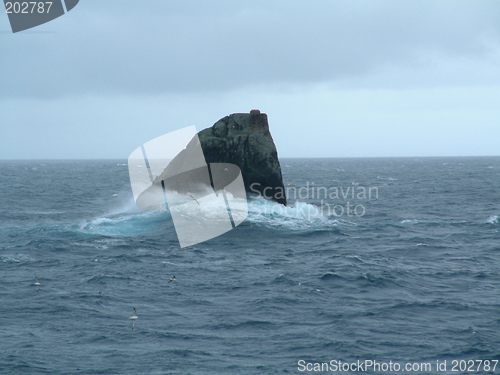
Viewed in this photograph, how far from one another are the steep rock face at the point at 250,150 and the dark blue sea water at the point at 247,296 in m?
5.01

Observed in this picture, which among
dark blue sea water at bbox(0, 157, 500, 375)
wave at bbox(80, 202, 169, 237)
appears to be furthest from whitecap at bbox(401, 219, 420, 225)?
wave at bbox(80, 202, 169, 237)

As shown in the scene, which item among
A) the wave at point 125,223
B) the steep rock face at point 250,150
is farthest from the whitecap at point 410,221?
the wave at point 125,223

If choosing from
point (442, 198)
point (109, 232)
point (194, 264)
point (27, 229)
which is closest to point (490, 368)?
point (194, 264)

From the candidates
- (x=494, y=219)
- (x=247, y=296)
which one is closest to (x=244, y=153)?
(x=247, y=296)

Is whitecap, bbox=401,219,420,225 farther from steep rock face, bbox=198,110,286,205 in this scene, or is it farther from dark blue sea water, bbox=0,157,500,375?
steep rock face, bbox=198,110,286,205

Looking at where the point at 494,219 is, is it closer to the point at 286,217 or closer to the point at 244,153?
the point at 286,217

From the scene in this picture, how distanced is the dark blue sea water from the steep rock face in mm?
5014

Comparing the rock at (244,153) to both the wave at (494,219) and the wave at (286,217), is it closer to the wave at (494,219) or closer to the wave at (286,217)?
the wave at (286,217)

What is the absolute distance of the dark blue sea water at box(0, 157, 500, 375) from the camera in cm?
1744

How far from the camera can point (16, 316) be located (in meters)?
21.0

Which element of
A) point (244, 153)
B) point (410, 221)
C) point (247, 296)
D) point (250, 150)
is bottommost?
point (247, 296)

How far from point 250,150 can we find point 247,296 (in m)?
24.7

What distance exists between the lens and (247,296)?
23703mm

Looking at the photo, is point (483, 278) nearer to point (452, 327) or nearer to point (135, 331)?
point (452, 327)
